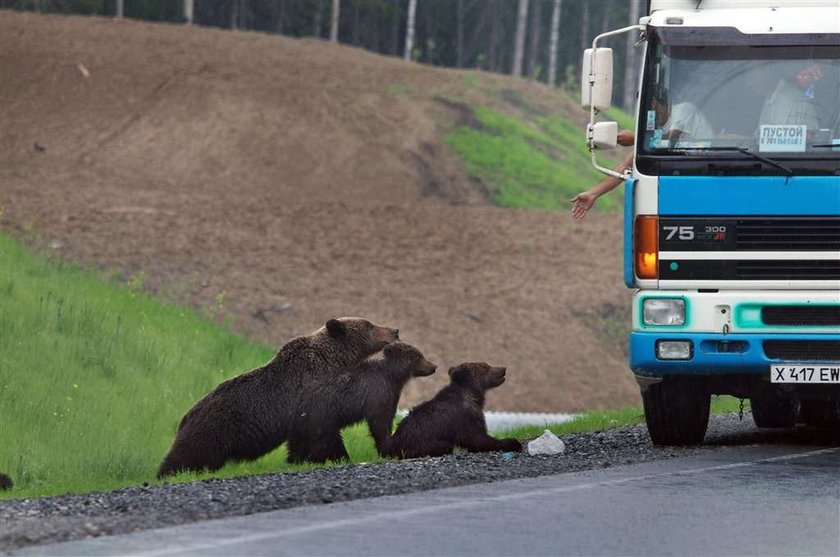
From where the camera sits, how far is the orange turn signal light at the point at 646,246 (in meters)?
13.4

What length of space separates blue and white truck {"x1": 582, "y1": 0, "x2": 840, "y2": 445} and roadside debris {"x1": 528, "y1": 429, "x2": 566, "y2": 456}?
812 millimetres

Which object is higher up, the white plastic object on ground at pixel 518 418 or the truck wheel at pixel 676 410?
the truck wheel at pixel 676 410

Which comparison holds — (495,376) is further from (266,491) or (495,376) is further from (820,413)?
(820,413)

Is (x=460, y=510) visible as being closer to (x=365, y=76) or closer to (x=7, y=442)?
(x=7, y=442)

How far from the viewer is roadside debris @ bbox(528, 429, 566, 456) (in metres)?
13.9

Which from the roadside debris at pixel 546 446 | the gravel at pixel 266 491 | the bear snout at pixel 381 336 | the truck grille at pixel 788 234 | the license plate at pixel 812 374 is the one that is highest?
the truck grille at pixel 788 234

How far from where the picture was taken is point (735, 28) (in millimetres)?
13703

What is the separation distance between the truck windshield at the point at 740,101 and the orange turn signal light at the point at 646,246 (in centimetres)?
48

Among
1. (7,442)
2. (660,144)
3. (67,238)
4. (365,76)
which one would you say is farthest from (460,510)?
(365,76)

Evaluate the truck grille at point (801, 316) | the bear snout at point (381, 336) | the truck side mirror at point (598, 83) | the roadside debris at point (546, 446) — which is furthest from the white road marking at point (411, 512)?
the bear snout at point (381, 336)

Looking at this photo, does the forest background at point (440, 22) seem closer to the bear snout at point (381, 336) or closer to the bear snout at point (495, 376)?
the bear snout at point (381, 336)

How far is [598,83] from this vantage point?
44.4 feet

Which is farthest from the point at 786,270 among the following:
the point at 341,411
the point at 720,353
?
the point at 341,411

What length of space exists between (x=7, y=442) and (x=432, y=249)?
824 inches
